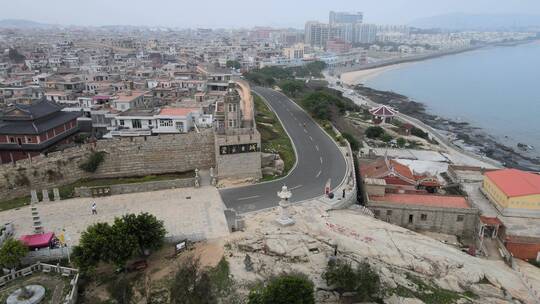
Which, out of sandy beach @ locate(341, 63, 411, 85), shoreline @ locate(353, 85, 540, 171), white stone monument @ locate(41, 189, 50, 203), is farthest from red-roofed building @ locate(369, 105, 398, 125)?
sandy beach @ locate(341, 63, 411, 85)

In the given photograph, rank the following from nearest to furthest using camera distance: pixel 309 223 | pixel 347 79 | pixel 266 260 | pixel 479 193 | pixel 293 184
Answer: pixel 266 260 < pixel 309 223 < pixel 293 184 < pixel 479 193 < pixel 347 79

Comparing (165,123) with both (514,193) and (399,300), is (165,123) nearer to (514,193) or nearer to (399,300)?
(399,300)

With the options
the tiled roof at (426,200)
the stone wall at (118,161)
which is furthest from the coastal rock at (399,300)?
the stone wall at (118,161)

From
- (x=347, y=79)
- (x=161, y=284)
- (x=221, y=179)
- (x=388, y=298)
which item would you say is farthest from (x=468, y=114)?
(x=161, y=284)

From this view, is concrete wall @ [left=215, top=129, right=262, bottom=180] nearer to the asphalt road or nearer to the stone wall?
the asphalt road

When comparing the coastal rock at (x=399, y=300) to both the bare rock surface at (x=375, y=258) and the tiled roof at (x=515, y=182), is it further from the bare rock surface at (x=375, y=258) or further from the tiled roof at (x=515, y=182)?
the tiled roof at (x=515, y=182)

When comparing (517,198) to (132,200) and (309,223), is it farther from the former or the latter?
(132,200)
